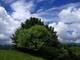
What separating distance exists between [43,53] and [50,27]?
46.4 feet

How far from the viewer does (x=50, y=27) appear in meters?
101

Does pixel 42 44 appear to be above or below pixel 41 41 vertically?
below

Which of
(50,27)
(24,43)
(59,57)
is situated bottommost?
(59,57)

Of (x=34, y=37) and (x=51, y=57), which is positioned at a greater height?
(x=34, y=37)

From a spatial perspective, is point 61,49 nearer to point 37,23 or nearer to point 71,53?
point 71,53

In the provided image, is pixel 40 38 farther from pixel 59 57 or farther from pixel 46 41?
pixel 59 57

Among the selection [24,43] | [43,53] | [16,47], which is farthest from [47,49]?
[16,47]

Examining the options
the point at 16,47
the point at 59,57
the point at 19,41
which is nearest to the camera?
the point at 59,57

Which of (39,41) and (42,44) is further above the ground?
(39,41)


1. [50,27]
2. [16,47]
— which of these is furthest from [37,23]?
[16,47]

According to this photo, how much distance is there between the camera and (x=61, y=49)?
94.1m

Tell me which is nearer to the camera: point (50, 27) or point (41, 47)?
point (41, 47)

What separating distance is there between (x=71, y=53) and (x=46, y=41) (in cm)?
1025

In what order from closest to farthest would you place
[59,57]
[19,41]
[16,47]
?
1. [59,57]
2. [19,41]
3. [16,47]
